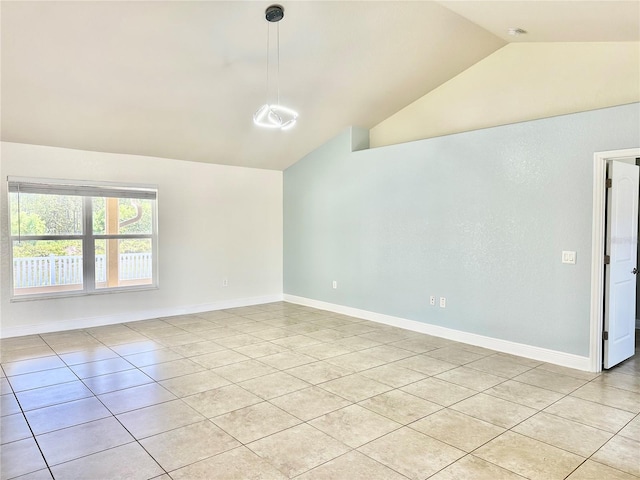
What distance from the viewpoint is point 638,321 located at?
5.59 metres

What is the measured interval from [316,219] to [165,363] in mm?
3473

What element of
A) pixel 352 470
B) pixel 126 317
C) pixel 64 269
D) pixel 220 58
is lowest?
pixel 352 470

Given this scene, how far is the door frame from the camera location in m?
3.78

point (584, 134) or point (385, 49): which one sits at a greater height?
point (385, 49)

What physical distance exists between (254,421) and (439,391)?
155 cm

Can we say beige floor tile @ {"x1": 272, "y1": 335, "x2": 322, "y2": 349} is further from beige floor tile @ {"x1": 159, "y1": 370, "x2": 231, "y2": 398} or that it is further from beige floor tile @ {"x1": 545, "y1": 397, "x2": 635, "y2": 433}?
beige floor tile @ {"x1": 545, "y1": 397, "x2": 635, "y2": 433}

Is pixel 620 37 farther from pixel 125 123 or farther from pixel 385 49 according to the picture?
pixel 125 123

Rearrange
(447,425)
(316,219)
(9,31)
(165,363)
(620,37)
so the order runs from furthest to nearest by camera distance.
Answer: (316,219) < (165,363) < (620,37) < (9,31) < (447,425)

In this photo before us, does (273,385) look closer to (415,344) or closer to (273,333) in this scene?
(273,333)

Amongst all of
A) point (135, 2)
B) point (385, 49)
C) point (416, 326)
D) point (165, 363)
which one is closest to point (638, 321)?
point (416, 326)

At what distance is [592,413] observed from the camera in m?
3.01

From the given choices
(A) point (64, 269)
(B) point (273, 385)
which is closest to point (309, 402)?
(B) point (273, 385)

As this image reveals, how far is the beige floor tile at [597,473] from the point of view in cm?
224

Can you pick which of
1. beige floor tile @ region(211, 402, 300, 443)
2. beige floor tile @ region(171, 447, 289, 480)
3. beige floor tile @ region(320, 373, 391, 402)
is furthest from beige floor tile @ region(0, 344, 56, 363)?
beige floor tile @ region(320, 373, 391, 402)
